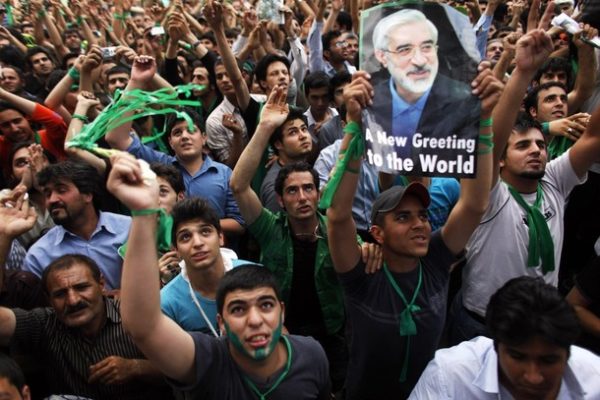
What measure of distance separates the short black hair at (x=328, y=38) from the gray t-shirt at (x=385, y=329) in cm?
481

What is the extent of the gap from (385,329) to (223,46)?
296 cm

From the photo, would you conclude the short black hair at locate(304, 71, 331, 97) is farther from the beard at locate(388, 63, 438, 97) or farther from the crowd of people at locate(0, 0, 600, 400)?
the beard at locate(388, 63, 438, 97)

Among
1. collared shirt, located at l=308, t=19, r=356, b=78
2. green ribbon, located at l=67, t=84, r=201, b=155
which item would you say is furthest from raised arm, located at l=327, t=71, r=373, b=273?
collared shirt, located at l=308, t=19, r=356, b=78

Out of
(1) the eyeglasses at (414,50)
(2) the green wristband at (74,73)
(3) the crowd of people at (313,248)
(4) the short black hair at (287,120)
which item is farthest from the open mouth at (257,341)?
(2) the green wristband at (74,73)

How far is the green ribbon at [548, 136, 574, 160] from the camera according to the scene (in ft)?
14.0

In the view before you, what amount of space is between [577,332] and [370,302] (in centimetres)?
88

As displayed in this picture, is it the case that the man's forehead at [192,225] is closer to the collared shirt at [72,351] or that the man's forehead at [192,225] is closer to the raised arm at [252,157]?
the raised arm at [252,157]

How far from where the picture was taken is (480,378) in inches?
84.4

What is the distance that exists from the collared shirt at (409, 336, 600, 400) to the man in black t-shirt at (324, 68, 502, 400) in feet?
1.51

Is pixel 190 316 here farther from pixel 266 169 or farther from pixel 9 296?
pixel 266 169

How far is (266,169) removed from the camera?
487cm

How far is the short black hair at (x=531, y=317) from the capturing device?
6.68 ft

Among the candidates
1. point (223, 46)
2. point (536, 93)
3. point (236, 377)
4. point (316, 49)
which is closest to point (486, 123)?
point (236, 377)

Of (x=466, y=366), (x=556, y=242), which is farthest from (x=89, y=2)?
(x=466, y=366)
